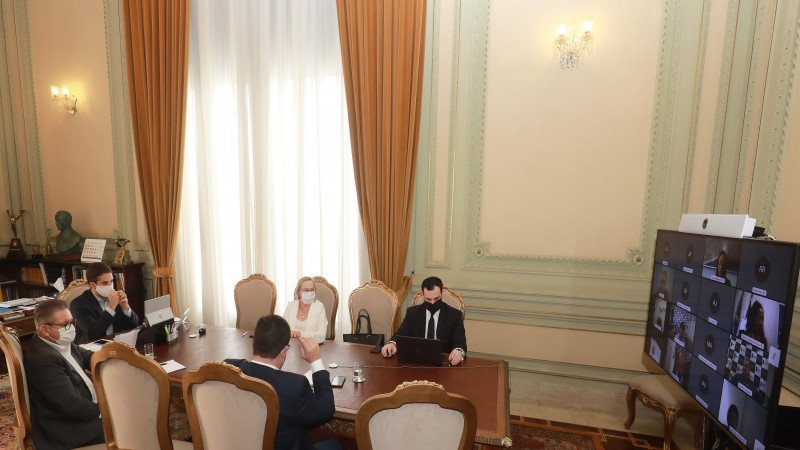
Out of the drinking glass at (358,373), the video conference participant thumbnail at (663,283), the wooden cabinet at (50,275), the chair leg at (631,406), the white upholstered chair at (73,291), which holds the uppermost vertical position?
the video conference participant thumbnail at (663,283)

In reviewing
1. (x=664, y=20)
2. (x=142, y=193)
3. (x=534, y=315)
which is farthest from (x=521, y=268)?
(x=142, y=193)

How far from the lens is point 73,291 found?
320 centimetres

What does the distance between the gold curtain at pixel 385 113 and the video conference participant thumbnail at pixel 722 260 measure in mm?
2170

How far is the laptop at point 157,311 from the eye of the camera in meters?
2.59

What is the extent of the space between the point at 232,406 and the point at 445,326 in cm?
155

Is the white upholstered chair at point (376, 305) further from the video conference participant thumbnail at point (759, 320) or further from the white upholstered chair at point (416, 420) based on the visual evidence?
the video conference participant thumbnail at point (759, 320)

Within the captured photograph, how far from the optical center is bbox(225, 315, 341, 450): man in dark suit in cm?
171

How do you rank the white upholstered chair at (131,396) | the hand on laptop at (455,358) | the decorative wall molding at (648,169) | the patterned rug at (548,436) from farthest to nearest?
the decorative wall molding at (648,169) < the patterned rug at (548,436) < the hand on laptop at (455,358) < the white upholstered chair at (131,396)

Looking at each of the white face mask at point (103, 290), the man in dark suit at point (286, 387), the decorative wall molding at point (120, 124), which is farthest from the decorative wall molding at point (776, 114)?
the decorative wall molding at point (120, 124)

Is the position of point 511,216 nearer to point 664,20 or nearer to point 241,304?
point 664,20

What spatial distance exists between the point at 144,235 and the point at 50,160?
165 centimetres

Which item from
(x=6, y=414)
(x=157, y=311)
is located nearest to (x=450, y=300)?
(x=157, y=311)

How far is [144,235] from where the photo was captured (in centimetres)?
458

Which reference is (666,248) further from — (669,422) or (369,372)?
(369,372)
